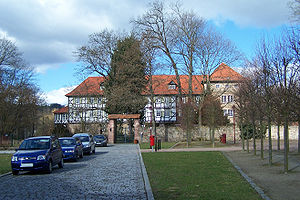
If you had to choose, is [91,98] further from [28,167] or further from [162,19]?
[28,167]

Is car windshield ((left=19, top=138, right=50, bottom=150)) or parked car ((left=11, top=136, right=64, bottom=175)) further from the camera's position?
car windshield ((left=19, top=138, right=50, bottom=150))

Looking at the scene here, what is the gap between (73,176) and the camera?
14.5 meters

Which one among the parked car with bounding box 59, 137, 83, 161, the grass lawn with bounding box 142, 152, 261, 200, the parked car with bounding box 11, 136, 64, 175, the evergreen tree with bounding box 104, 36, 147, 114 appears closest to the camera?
the grass lawn with bounding box 142, 152, 261, 200

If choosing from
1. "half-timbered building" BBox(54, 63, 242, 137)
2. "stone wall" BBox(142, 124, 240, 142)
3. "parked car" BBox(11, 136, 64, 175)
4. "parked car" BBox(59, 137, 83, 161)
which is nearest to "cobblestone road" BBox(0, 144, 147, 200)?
"parked car" BBox(11, 136, 64, 175)

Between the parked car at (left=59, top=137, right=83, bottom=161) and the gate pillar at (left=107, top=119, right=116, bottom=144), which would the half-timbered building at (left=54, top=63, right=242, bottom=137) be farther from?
the parked car at (left=59, top=137, right=83, bottom=161)

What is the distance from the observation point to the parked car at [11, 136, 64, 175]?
1494 cm

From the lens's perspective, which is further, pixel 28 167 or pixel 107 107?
pixel 107 107

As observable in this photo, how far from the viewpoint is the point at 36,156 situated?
15172mm

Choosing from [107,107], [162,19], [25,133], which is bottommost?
[25,133]

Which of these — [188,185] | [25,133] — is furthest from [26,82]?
[188,185]

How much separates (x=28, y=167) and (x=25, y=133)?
166 ft

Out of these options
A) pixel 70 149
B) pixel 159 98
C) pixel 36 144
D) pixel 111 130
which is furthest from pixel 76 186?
pixel 159 98

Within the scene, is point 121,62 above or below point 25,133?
above

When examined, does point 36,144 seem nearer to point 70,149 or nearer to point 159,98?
point 70,149
